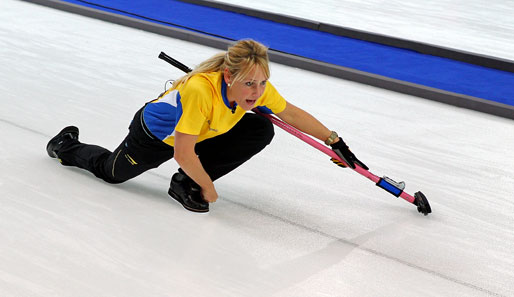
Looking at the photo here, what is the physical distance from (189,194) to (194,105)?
44 cm

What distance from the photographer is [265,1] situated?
270 inches

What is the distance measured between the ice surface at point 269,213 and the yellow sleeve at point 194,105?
1.27 feet

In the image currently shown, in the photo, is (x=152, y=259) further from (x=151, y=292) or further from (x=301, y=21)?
(x=301, y=21)

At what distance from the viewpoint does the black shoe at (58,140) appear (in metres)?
2.79

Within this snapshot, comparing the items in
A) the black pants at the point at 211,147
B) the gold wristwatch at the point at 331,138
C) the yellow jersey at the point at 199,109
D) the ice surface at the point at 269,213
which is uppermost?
the yellow jersey at the point at 199,109

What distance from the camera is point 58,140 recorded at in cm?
281

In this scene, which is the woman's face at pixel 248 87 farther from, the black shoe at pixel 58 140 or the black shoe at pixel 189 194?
the black shoe at pixel 58 140

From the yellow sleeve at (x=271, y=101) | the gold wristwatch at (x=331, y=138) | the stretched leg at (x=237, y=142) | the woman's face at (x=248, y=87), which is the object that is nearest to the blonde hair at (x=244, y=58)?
the woman's face at (x=248, y=87)

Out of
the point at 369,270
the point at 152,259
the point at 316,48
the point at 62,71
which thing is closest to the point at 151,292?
the point at 152,259

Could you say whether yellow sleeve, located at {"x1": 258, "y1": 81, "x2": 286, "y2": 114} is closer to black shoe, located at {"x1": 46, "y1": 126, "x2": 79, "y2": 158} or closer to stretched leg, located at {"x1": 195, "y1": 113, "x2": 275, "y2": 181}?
stretched leg, located at {"x1": 195, "y1": 113, "x2": 275, "y2": 181}

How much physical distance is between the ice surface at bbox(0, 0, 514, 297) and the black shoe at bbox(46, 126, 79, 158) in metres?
0.05

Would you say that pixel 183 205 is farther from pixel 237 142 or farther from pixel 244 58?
pixel 244 58

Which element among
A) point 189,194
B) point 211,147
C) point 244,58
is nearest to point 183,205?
point 189,194

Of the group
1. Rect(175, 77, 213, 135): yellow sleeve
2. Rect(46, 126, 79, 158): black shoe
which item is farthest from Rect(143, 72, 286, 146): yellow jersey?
Rect(46, 126, 79, 158): black shoe
